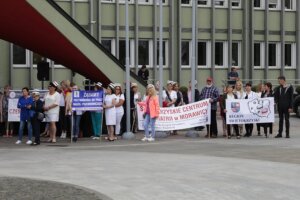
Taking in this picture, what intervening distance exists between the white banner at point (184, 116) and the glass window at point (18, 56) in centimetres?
1698

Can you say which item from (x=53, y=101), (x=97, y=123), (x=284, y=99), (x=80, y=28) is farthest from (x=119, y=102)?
(x=284, y=99)

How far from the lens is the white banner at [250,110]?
71.5 feet

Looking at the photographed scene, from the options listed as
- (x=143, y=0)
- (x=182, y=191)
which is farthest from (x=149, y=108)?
(x=143, y=0)

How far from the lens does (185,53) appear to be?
41.8 meters

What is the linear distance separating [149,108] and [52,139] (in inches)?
→ 124

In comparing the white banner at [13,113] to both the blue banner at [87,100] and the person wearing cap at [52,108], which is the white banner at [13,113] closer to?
the person wearing cap at [52,108]

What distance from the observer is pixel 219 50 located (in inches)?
1686

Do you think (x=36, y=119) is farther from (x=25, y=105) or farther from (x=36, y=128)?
(x=25, y=105)

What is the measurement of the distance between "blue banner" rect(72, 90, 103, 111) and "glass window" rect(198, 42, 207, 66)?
2134cm

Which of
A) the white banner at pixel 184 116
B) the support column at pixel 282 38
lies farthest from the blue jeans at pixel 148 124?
the support column at pixel 282 38

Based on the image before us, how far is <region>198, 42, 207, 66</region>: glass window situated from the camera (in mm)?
42031

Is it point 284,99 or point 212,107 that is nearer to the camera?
point 284,99

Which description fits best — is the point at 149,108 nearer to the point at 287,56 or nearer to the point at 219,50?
the point at 219,50

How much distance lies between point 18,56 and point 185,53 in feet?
34.4
